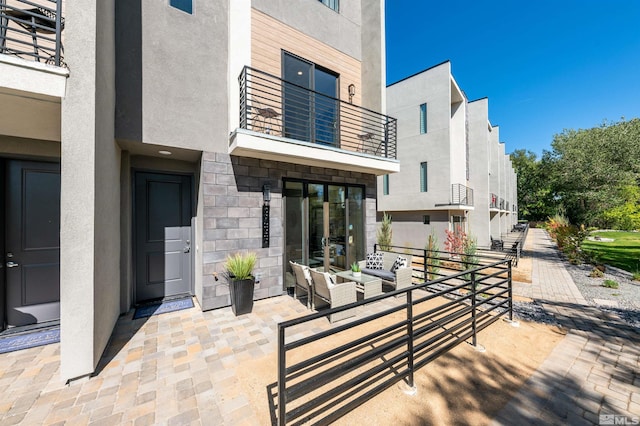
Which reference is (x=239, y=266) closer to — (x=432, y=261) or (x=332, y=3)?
(x=432, y=261)

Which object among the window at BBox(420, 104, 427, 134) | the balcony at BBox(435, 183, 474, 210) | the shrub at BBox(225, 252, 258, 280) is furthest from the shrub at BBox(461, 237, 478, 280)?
the window at BBox(420, 104, 427, 134)

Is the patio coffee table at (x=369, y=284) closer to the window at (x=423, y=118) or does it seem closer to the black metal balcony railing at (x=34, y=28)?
the black metal balcony railing at (x=34, y=28)

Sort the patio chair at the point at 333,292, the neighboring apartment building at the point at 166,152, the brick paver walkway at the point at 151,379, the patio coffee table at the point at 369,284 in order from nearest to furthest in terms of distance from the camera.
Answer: the brick paver walkway at the point at 151,379 → the neighboring apartment building at the point at 166,152 → the patio chair at the point at 333,292 → the patio coffee table at the point at 369,284

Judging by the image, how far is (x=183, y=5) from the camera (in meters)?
4.75

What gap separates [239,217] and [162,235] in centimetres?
180

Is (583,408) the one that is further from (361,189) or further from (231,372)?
(361,189)

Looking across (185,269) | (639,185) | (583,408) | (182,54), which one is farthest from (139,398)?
(639,185)

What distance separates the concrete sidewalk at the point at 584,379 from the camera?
240 centimetres

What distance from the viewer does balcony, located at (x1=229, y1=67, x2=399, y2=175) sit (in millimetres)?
4820

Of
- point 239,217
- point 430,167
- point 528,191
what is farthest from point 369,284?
point 528,191

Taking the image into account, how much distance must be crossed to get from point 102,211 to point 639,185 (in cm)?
2207

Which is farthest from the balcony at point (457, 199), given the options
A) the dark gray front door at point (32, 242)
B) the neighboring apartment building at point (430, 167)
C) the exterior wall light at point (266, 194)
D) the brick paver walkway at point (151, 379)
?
the dark gray front door at point (32, 242)

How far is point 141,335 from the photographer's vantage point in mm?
3895

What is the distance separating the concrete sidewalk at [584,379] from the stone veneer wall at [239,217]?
4.42 meters
